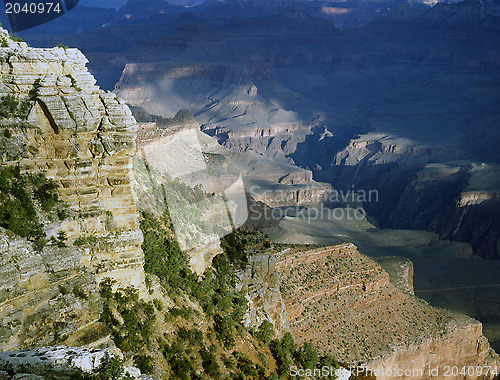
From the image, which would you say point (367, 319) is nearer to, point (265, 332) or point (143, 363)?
point (265, 332)

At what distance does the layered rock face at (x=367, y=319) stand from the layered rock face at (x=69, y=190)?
1733 cm

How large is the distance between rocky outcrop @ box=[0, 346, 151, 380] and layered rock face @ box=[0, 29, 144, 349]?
3.51 feet

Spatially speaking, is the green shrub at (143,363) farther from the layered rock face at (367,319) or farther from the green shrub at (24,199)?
the layered rock face at (367,319)

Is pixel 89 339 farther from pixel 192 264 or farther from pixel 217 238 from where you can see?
pixel 217 238

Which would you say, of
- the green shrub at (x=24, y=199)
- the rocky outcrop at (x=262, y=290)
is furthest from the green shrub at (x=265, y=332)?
the green shrub at (x=24, y=199)

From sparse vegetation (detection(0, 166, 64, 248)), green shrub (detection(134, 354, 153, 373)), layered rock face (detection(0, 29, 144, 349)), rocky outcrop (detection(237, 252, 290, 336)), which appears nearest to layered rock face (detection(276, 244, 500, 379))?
rocky outcrop (detection(237, 252, 290, 336))

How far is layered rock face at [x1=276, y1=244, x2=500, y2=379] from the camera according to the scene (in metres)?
29.6

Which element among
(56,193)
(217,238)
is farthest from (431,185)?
(56,193)

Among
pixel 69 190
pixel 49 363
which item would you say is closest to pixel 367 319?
pixel 69 190

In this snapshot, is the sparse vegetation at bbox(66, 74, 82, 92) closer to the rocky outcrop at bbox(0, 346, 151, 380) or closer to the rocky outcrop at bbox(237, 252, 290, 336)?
the rocky outcrop at bbox(0, 346, 151, 380)

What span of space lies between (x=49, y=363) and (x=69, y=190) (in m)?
4.80

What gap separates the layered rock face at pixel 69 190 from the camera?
1100 cm

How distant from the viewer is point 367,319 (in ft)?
106

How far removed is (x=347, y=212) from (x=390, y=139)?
6976 cm
